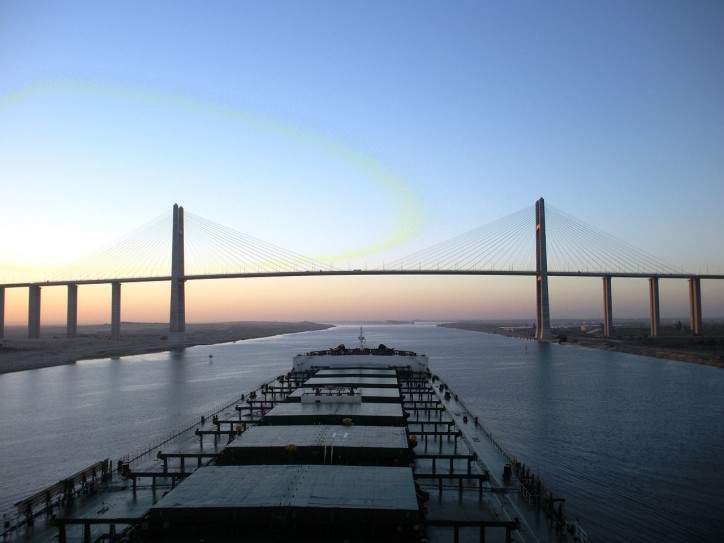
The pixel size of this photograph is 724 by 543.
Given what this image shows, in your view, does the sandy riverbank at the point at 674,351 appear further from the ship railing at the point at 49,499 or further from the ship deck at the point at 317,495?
the ship railing at the point at 49,499

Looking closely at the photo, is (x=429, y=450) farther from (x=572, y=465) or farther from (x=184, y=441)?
(x=184, y=441)

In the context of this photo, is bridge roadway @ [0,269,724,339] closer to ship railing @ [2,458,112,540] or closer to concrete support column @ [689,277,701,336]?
concrete support column @ [689,277,701,336]

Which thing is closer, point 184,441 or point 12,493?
point 12,493

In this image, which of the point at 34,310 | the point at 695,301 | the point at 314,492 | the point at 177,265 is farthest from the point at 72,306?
the point at 695,301

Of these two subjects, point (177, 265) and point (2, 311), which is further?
point (2, 311)

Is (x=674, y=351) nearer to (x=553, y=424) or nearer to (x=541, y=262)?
(x=541, y=262)

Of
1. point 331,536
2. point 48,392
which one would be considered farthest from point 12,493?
point 48,392
